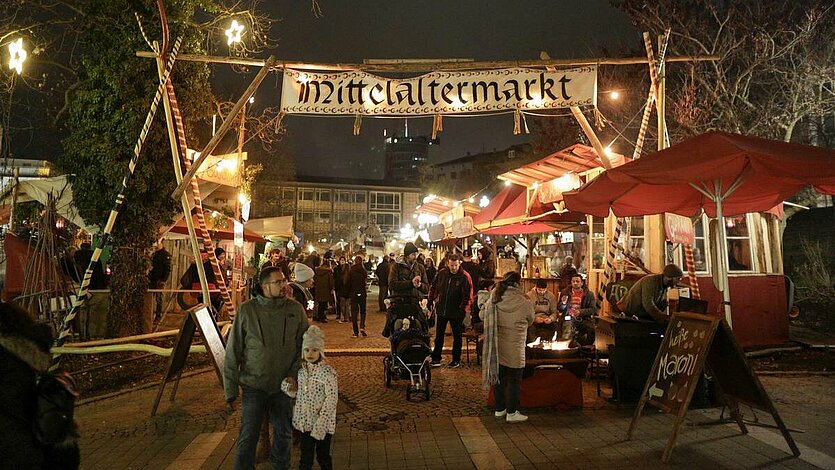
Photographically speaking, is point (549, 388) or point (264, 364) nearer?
point (264, 364)

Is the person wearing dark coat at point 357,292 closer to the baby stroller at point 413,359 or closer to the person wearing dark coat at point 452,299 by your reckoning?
the person wearing dark coat at point 452,299

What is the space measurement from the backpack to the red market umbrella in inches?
213

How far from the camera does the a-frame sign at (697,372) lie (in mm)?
4926

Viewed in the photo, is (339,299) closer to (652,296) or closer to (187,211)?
(187,211)

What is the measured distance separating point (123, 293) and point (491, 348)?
25.5 ft

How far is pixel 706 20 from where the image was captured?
15.6 meters

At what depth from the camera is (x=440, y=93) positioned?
26.0 feet

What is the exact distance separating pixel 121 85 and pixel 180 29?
1.60m

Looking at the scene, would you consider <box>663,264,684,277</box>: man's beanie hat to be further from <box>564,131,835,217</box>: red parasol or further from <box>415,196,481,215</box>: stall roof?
<box>415,196,481,215</box>: stall roof

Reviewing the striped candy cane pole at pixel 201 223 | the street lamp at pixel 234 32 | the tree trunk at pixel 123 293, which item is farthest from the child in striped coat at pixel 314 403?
the street lamp at pixel 234 32

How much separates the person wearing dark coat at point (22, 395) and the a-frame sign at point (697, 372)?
15.6 feet

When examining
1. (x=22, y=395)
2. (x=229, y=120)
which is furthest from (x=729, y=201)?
(x=22, y=395)

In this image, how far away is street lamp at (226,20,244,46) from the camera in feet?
33.8

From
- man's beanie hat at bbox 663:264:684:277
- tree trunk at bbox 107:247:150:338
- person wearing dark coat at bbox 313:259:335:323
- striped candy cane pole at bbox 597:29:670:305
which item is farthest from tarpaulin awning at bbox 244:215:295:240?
man's beanie hat at bbox 663:264:684:277
